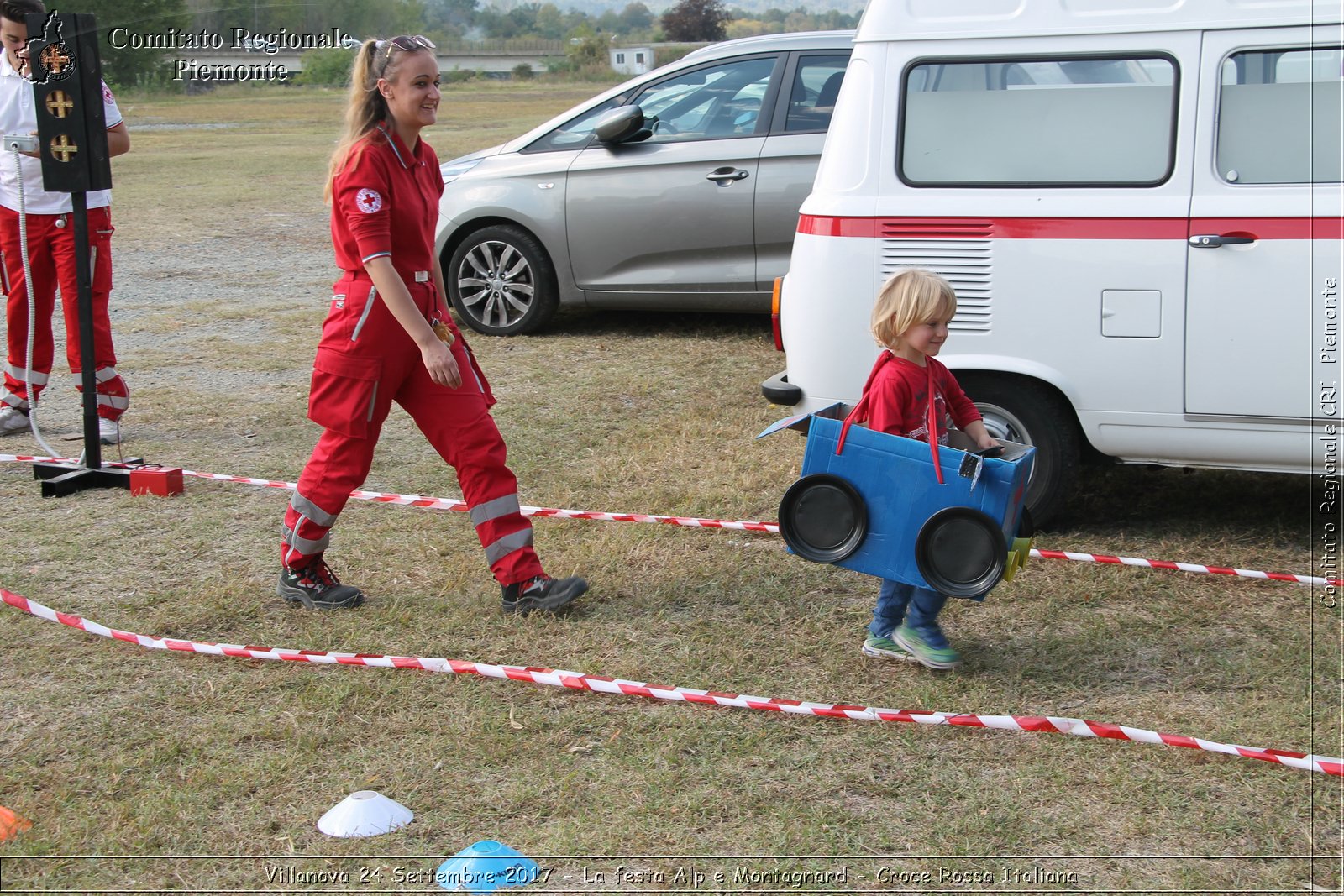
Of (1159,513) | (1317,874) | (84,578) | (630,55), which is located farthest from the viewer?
(630,55)

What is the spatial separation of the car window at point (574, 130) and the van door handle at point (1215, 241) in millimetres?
5178

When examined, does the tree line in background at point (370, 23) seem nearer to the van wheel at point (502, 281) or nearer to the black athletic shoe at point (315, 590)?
the van wheel at point (502, 281)

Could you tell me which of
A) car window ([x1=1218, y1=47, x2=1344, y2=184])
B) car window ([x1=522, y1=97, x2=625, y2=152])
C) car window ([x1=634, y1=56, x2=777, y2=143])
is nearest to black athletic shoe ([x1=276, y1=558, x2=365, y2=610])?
car window ([x1=1218, y1=47, x2=1344, y2=184])

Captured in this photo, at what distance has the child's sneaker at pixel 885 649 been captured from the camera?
408 centimetres

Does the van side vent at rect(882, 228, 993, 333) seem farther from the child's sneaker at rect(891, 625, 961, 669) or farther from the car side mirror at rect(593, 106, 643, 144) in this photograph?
the car side mirror at rect(593, 106, 643, 144)

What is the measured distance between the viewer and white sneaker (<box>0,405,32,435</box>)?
678 centimetres

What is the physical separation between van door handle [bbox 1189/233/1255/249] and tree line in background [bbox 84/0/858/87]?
3630mm

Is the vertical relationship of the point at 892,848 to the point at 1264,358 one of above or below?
below

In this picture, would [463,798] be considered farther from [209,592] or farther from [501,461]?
[209,592]

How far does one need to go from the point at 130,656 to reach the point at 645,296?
513 cm

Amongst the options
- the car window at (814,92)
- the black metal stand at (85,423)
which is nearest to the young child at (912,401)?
the black metal stand at (85,423)

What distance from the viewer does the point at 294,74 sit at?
33.0 meters

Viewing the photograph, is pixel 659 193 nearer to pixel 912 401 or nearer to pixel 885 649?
pixel 912 401

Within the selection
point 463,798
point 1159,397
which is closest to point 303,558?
point 463,798
